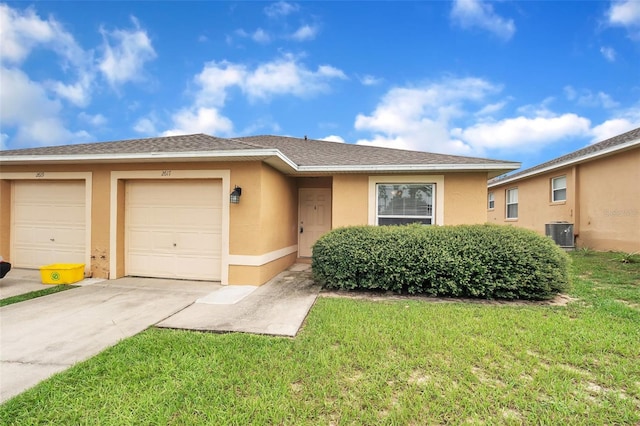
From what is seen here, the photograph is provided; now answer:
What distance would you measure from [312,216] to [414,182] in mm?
3364

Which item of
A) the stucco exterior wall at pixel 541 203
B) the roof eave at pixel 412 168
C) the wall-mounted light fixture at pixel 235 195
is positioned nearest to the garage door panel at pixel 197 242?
the wall-mounted light fixture at pixel 235 195

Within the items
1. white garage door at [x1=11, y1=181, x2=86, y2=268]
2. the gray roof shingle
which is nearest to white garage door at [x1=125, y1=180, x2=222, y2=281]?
white garage door at [x1=11, y1=181, x2=86, y2=268]

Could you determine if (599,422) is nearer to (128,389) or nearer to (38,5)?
(128,389)

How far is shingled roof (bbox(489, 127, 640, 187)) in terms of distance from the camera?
8680 mm

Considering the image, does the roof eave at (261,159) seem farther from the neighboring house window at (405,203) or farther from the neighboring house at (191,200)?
the neighboring house window at (405,203)

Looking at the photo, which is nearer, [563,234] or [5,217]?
[5,217]

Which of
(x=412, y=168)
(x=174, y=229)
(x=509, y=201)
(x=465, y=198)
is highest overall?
(x=412, y=168)

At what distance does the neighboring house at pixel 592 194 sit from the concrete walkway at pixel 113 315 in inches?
435

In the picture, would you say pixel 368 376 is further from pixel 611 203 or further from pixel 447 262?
pixel 611 203

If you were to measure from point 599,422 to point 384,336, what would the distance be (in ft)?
6.15

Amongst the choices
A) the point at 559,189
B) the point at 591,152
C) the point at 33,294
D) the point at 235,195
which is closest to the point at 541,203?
the point at 559,189

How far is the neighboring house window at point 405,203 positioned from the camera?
7234 millimetres

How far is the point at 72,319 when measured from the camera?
4.02 meters

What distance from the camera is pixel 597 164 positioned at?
33.3ft
